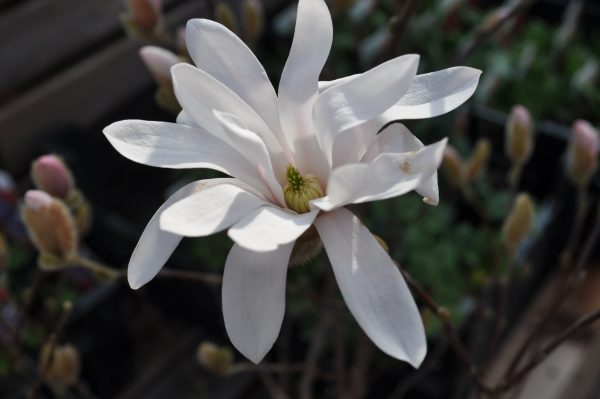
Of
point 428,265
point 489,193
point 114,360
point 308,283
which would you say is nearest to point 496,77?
point 489,193

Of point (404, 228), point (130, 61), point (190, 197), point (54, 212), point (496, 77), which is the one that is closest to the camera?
point (190, 197)

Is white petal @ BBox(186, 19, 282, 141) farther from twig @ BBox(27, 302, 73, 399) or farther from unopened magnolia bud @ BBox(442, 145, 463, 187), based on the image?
unopened magnolia bud @ BBox(442, 145, 463, 187)

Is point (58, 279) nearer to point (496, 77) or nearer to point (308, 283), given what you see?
point (308, 283)

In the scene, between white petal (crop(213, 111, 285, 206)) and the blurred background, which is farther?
the blurred background

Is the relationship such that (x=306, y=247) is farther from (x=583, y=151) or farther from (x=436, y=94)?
(x=583, y=151)

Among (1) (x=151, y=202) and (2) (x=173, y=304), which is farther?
(1) (x=151, y=202)

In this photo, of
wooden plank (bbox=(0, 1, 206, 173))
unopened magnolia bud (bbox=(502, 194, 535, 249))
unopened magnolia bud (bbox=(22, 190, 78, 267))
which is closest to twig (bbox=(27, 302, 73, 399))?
unopened magnolia bud (bbox=(22, 190, 78, 267))

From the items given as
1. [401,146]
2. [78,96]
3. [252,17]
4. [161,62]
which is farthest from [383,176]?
[78,96]
